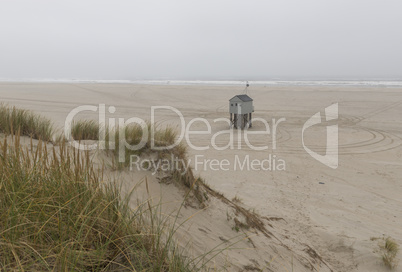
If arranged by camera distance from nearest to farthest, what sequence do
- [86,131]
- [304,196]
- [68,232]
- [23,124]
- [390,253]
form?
[68,232]
[390,253]
[23,124]
[86,131]
[304,196]

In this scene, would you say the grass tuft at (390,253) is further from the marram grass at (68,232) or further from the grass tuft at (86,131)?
the grass tuft at (86,131)

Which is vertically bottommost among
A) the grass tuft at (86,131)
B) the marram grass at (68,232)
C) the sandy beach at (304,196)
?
the sandy beach at (304,196)

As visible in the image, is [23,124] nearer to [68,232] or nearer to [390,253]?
[68,232]

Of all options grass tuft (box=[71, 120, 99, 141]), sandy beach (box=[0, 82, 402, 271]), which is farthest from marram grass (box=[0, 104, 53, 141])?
sandy beach (box=[0, 82, 402, 271])

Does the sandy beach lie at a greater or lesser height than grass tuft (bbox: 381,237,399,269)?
greater

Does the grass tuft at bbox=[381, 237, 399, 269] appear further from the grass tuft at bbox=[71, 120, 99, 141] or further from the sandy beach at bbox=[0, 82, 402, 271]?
the grass tuft at bbox=[71, 120, 99, 141]

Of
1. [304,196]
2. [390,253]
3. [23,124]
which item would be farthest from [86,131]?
[390,253]

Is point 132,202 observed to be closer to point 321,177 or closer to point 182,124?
point 321,177

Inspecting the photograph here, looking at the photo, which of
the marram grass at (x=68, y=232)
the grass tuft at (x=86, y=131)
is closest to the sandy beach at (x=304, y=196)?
the marram grass at (x=68, y=232)

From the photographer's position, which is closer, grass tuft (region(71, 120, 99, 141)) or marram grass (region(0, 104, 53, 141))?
marram grass (region(0, 104, 53, 141))

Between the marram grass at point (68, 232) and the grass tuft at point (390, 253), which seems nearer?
the marram grass at point (68, 232)

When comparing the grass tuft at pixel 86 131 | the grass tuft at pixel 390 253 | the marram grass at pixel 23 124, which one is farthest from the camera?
the grass tuft at pixel 86 131

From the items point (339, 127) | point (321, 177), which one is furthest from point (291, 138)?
point (321, 177)

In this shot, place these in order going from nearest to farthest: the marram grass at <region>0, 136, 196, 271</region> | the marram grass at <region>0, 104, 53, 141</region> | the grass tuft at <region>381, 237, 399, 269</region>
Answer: the marram grass at <region>0, 136, 196, 271</region>
the grass tuft at <region>381, 237, 399, 269</region>
the marram grass at <region>0, 104, 53, 141</region>
